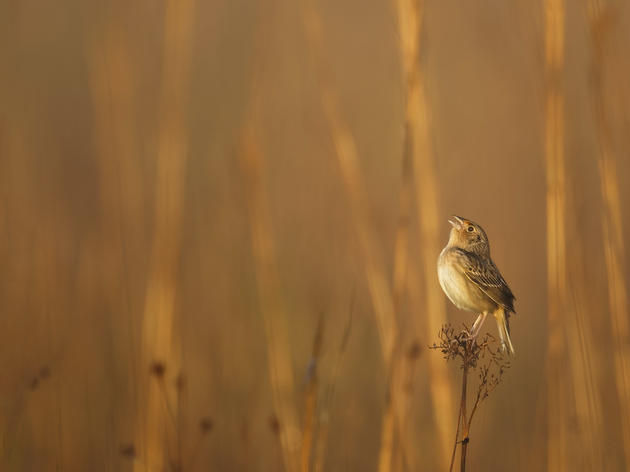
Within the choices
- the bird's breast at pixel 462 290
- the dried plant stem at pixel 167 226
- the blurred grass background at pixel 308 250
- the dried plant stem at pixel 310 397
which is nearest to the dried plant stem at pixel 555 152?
the blurred grass background at pixel 308 250

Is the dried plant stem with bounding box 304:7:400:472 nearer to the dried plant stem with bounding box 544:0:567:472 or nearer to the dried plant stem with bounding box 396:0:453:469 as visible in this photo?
the dried plant stem with bounding box 396:0:453:469

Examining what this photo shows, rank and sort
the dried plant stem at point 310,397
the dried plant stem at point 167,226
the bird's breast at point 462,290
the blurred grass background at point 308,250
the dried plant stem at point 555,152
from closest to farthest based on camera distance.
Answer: the dried plant stem at point 310,397
the bird's breast at point 462,290
the dried plant stem at point 555,152
the blurred grass background at point 308,250
the dried plant stem at point 167,226

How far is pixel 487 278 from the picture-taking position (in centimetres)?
194

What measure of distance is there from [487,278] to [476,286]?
2.8 inches

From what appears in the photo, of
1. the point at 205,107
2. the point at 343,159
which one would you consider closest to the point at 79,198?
the point at 205,107

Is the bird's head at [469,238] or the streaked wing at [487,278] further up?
the bird's head at [469,238]

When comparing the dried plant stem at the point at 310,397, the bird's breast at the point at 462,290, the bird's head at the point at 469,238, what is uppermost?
the bird's head at the point at 469,238

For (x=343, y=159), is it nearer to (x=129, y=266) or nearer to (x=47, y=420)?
(x=129, y=266)

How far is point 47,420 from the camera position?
2.64 meters

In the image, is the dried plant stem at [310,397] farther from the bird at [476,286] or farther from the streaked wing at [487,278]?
the streaked wing at [487,278]

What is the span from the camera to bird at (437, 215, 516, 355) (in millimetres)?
1795

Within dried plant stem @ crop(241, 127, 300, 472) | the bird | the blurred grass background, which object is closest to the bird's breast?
the bird

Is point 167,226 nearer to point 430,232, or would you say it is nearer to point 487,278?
point 430,232

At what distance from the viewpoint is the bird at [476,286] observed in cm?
179
